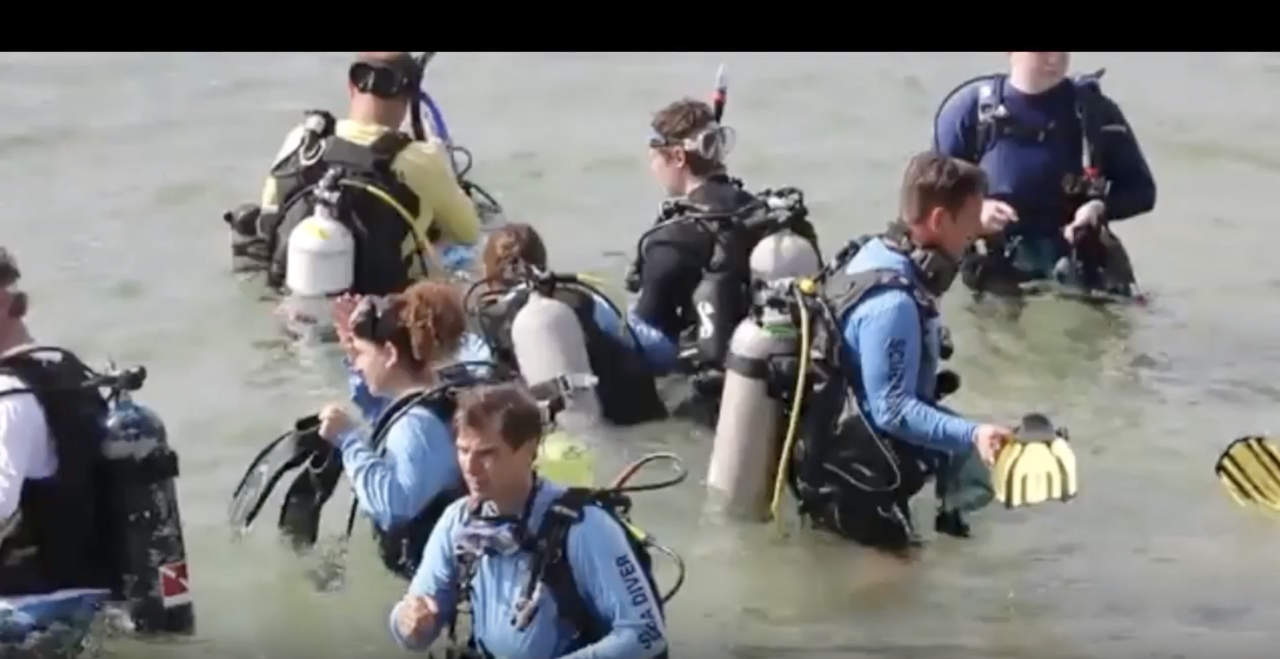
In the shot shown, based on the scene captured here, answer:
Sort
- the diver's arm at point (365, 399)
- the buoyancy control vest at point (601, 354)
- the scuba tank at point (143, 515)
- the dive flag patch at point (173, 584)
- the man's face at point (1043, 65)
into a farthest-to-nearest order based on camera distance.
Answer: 1. the man's face at point (1043, 65)
2. the buoyancy control vest at point (601, 354)
3. the diver's arm at point (365, 399)
4. the dive flag patch at point (173, 584)
5. the scuba tank at point (143, 515)

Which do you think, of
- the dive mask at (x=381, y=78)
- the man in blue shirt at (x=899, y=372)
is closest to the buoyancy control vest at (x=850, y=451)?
the man in blue shirt at (x=899, y=372)

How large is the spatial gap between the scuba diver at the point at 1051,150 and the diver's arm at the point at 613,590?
168 inches

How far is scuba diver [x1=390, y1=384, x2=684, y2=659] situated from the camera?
5105 mm

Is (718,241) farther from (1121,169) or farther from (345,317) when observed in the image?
(1121,169)

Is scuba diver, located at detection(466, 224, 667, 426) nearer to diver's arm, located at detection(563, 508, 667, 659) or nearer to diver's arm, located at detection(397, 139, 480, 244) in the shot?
diver's arm, located at detection(397, 139, 480, 244)

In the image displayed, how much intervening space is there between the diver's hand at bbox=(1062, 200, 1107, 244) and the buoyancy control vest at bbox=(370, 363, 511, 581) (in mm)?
3694

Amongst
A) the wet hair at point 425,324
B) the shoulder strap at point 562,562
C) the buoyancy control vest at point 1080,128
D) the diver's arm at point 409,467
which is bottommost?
the shoulder strap at point 562,562

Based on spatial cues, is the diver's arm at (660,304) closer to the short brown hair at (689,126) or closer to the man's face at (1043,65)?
the short brown hair at (689,126)

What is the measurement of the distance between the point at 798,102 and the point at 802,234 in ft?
24.6

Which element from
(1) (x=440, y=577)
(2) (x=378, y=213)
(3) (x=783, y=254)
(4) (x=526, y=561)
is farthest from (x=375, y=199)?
(4) (x=526, y=561)

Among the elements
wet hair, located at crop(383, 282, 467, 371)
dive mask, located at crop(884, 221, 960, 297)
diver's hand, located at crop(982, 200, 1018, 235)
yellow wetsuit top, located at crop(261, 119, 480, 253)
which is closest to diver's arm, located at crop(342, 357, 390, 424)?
wet hair, located at crop(383, 282, 467, 371)

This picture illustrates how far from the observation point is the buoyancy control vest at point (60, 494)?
5.80 meters

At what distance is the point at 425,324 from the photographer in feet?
20.1

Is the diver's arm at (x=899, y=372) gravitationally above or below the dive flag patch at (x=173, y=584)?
above
